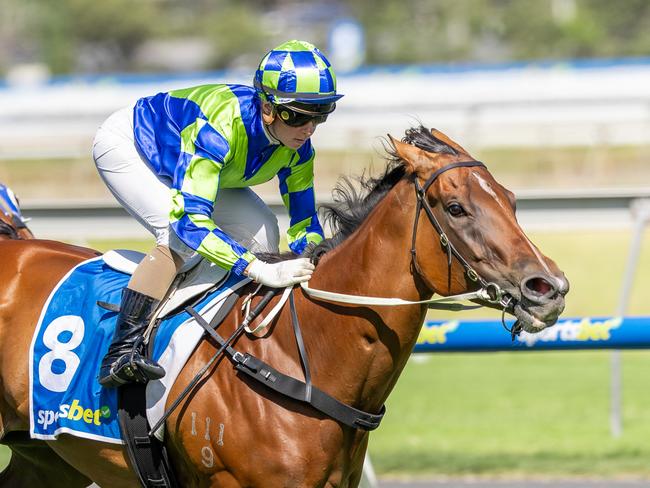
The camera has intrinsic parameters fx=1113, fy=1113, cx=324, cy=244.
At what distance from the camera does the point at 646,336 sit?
219 inches

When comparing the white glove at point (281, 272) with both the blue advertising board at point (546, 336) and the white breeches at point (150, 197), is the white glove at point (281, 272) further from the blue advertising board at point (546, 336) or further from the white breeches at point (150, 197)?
the blue advertising board at point (546, 336)

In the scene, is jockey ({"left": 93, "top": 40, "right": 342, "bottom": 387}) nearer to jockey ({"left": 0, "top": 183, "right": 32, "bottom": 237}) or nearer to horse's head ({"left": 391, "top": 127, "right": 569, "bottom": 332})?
horse's head ({"left": 391, "top": 127, "right": 569, "bottom": 332})

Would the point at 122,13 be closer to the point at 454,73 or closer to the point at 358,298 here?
the point at 454,73

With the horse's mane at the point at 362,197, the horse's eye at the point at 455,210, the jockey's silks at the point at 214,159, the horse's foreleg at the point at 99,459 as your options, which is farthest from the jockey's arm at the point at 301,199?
the horse's foreleg at the point at 99,459

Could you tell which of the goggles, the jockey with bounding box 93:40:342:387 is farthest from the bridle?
the goggles

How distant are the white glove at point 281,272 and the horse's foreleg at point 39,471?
5.02 ft

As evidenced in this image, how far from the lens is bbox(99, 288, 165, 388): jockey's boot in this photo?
400 centimetres

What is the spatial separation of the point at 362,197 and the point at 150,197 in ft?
2.75

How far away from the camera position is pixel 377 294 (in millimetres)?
3783

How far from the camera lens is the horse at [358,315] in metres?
3.53

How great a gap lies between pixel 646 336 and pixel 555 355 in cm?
476

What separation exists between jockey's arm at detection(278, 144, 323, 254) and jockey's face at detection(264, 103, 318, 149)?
0.32 metres

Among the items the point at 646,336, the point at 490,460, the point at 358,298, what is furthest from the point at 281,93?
the point at 490,460

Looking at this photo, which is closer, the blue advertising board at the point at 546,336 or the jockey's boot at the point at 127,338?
the jockey's boot at the point at 127,338
